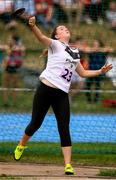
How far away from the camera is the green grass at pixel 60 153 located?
994cm

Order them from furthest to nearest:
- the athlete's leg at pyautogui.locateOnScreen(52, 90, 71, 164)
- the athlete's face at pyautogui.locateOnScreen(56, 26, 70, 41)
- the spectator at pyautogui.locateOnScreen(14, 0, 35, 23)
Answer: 1. the spectator at pyautogui.locateOnScreen(14, 0, 35, 23)
2. the athlete's face at pyautogui.locateOnScreen(56, 26, 70, 41)
3. the athlete's leg at pyautogui.locateOnScreen(52, 90, 71, 164)

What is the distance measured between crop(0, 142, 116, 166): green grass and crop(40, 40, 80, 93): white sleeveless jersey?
1612 millimetres

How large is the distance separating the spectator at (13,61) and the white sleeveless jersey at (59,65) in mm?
2995

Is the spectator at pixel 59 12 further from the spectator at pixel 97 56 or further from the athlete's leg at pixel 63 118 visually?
the athlete's leg at pixel 63 118

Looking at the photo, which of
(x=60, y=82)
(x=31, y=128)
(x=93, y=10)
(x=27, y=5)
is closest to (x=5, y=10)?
(x=27, y=5)

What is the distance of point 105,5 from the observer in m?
11.2

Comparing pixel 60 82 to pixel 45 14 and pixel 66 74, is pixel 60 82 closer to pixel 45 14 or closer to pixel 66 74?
pixel 66 74

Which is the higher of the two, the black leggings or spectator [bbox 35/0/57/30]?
the black leggings

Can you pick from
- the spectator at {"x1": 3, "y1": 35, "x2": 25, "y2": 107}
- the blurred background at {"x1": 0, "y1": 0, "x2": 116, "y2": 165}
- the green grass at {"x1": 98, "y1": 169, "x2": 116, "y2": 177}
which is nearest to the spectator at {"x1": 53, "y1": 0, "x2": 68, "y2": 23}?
the blurred background at {"x1": 0, "y1": 0, "x2": 116, "y2": 165}

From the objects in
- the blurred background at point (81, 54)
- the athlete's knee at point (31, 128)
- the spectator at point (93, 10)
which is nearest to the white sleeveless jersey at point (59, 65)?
the athlete's knee at point (31, 128)

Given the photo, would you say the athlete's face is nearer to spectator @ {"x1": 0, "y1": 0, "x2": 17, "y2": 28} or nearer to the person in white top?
the person in white top

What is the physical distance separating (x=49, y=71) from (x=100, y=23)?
3251 millimetres

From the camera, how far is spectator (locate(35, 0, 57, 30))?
11.7 meters

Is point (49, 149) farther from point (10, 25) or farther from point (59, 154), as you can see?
point (10, 25)
